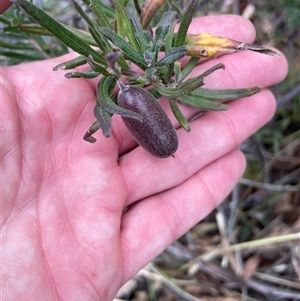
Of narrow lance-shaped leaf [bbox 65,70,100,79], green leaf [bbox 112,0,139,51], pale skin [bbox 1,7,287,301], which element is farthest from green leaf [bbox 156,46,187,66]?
pale skin [bbox 1,7,287,301]

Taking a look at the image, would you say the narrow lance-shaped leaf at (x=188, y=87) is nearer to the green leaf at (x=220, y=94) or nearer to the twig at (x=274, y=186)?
the green leaf at (x=220, y=94)

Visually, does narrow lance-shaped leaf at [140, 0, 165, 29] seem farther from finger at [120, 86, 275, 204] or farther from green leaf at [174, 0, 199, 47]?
finger at [120, 86, 275, 204]

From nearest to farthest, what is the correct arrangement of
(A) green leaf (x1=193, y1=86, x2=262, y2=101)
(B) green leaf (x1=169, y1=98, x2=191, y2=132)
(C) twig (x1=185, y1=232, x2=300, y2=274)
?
1. (B) green leaf (x1=169, y1=98, x2=191, y2=132)
2. (A) green leaf (x1=193, y1=86, x2=262, y2=101)
3. (C) twig (x1=185, y1=232, x2=300, y2=274)

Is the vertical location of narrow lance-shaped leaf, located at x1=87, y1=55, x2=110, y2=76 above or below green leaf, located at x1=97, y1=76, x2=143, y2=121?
above

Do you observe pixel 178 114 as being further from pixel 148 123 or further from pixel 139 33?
pixel 139 33

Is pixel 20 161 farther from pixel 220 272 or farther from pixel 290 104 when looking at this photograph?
pixel 290 104

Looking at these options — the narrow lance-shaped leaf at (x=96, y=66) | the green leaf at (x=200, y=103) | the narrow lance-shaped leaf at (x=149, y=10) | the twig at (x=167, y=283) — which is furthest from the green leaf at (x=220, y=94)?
the twig at (x=167, y=283)
